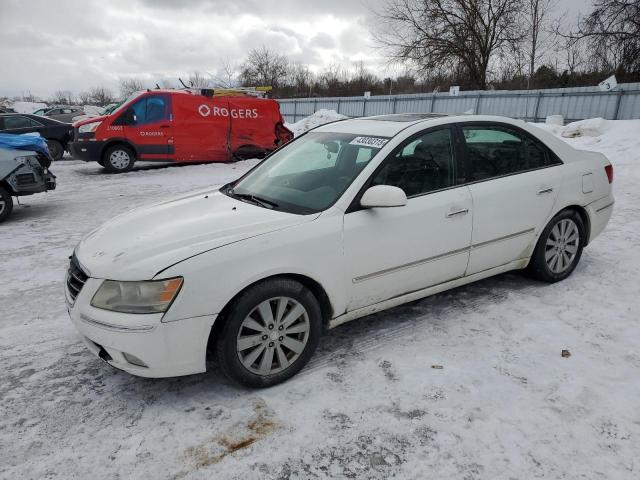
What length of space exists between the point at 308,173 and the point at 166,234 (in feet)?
3.93

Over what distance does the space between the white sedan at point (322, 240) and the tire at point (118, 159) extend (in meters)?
9.45

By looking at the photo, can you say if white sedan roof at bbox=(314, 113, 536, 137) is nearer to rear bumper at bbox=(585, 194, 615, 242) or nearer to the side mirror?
the side mirror

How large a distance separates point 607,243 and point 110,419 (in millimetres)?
5402

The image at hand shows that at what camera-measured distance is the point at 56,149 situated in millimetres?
14875

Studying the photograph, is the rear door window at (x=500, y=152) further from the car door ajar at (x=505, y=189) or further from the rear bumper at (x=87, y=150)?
the rear bumper at (x=87, y=150)

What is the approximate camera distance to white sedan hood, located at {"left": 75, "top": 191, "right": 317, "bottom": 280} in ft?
8.35

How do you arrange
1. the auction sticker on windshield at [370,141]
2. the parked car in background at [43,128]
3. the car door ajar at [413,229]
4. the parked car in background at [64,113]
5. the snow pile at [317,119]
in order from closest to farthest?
the car door ajar at [413,229]
the auction sticker on windshield at [370,141]
the parked car in background at [43,128]
the parked car in background at [64,113]
the snow pile at [317,119]

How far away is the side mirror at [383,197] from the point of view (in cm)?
293

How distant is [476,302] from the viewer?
156 inches

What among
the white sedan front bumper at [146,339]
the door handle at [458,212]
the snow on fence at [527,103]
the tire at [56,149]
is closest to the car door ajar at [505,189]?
the door handle at [458,212]

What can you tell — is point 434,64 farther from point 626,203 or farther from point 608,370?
point 608,370

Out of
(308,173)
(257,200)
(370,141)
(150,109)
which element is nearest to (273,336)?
(257,200)

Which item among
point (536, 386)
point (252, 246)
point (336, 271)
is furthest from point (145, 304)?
point (536, 386)

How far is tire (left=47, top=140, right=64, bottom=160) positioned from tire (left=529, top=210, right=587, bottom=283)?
15.2 m
